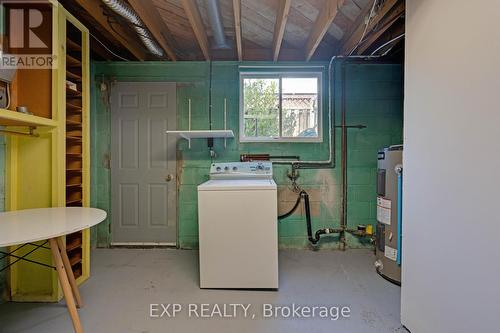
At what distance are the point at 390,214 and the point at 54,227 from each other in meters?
2.52

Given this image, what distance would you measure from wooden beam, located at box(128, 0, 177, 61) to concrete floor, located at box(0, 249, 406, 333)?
2.29 m

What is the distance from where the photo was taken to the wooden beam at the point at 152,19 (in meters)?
2.00

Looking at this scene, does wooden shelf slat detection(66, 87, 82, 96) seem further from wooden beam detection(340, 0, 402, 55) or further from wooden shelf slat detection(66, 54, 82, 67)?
wooden beam detection(340, 0, 402, 55)

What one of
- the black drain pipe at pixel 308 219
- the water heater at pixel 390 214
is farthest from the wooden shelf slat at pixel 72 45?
the water heater at pixel 390 214

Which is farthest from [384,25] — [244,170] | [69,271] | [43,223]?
[69,271]

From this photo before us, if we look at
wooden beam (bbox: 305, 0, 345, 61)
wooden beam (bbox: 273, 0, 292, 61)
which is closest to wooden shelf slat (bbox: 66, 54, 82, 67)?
wooden beam (bbox: 273, 0, 292, 61)

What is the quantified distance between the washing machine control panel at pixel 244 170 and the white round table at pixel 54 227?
4.60 ft

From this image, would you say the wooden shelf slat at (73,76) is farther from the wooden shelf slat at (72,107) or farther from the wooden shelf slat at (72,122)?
the wooden shelf slat at (72,122)

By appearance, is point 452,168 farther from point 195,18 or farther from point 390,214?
point 195,18

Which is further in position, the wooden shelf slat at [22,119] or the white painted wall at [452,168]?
the wooden shelf slat at [22,119]

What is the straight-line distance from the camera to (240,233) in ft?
6.64

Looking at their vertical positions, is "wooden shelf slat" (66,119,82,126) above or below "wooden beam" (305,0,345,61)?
below

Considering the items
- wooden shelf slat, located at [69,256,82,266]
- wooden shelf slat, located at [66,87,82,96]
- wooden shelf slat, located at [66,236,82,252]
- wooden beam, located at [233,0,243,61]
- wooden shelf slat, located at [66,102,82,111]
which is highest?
wooden beam, located at [233,0,243,61]

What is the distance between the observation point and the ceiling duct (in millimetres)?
2029
